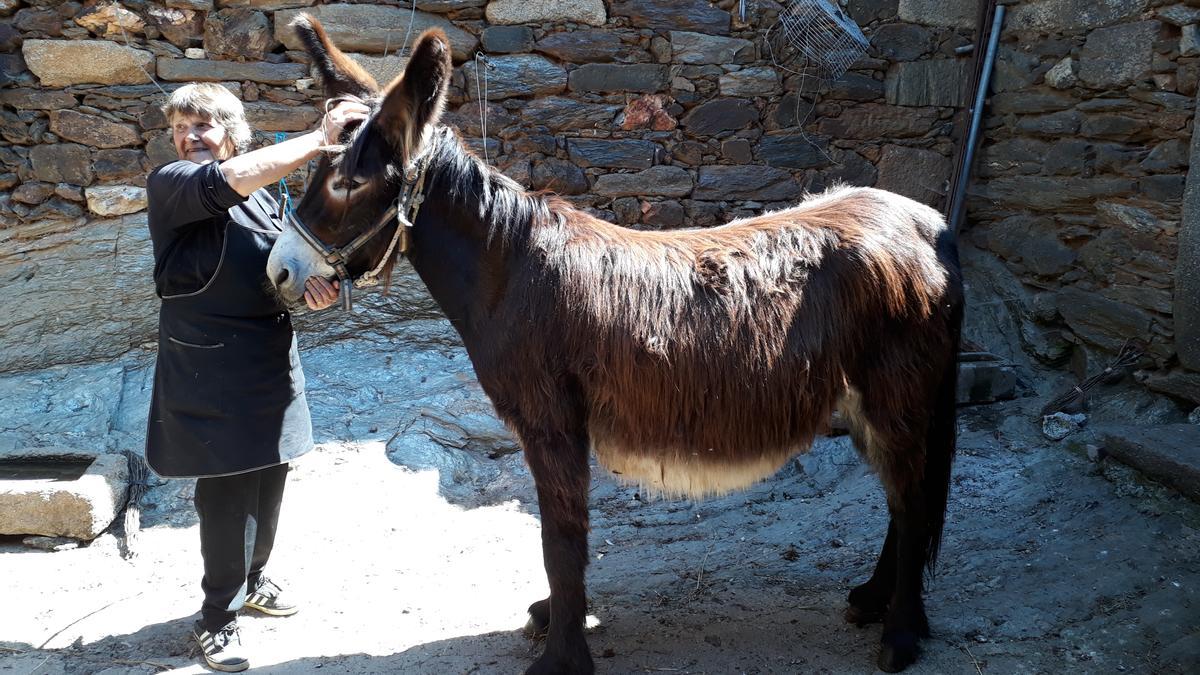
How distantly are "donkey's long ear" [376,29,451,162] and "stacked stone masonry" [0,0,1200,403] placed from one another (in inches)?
115

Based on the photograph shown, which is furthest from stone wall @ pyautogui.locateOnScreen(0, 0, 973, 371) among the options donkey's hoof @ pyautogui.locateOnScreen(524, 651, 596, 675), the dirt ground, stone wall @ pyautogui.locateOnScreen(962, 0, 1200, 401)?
donkey's hoof @ pyautogui.locateOnScreen(524, 651, 596, 675)

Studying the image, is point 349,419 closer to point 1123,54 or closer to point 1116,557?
point 1116,557

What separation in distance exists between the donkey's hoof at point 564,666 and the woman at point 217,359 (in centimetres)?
112

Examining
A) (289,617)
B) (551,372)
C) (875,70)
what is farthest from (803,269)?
(875,70)

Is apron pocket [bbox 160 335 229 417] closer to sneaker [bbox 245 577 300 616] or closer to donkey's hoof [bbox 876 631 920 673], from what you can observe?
sneaker [bbox 245 577 300 616]

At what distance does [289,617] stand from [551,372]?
169cm

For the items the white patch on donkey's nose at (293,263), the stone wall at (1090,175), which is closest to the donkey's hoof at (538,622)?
the white patch on donkey's nose at (293,263)

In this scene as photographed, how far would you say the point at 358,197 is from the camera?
8.46 ft

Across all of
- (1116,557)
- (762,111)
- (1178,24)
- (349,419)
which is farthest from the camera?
(762,111)

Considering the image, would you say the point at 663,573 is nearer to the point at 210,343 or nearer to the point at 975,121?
the point at 210,343

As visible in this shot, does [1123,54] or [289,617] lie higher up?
[1123,54]

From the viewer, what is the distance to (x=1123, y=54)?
179 inches

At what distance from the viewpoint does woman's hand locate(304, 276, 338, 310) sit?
2615mm

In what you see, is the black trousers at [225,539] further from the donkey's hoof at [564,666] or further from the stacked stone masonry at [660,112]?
the stacked stone masonry at [660,112]
